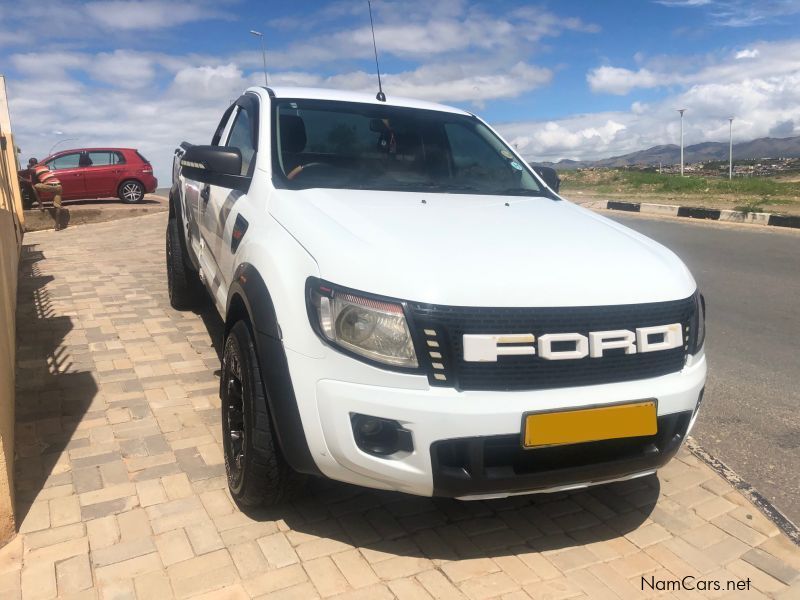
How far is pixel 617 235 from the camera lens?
285cm

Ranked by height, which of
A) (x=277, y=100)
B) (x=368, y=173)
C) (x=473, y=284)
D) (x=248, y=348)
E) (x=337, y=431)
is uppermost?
(x=277, y=100)

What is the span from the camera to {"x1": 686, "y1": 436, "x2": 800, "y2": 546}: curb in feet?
9.11

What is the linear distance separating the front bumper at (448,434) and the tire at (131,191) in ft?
56.1

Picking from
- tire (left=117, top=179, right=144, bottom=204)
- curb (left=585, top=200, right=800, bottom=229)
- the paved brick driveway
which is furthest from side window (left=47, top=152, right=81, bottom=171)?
the paved brick driveway

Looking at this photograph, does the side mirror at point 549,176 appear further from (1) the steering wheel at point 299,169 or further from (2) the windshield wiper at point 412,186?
(1) the steering wheel at point 299,169

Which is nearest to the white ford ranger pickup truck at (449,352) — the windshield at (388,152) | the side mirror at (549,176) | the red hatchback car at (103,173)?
the windshield at (388,152)

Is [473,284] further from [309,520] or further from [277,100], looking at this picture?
[277,100]

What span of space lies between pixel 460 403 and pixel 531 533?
0.89 metres

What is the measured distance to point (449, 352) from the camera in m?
2.18

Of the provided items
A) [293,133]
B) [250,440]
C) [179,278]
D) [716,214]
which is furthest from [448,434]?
[716,214]

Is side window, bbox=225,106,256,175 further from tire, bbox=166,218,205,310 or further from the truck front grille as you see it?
the truck front grille

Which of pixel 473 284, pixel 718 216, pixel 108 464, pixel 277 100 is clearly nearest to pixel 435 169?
pixel 277 100

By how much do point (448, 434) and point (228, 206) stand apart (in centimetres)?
191

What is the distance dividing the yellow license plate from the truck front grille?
3.8 inches
